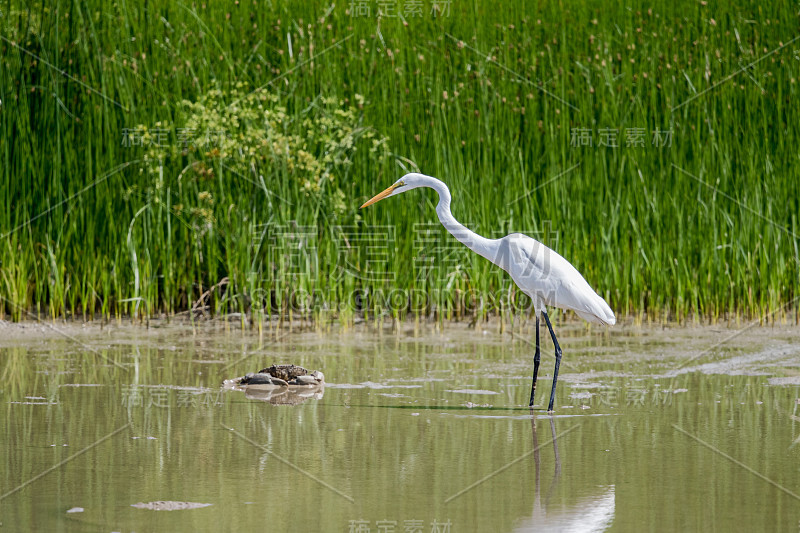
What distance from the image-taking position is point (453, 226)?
20.5 ft

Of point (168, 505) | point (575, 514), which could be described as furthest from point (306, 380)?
point (575, 514)

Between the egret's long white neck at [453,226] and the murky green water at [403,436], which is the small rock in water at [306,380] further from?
the egret's long white neck at [453,226]

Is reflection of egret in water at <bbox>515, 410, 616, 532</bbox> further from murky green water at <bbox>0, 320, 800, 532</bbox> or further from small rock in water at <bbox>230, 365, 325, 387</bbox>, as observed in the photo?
small rock in water at <bbox>230, 365, 325, 387</bbox>

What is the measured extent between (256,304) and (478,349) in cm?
180

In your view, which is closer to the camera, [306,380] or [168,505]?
[168,505]

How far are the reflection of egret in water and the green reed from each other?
4197 millimetres

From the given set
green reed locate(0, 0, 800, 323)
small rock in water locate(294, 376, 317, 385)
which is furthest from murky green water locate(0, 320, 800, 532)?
green reed locate(0, 0, 800, 323)

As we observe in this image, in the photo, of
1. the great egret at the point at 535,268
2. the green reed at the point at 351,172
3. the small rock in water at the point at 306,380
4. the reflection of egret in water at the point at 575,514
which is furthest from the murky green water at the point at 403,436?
the green reed at the point at 351,172

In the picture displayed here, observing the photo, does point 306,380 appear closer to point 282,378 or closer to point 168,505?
point 282,378

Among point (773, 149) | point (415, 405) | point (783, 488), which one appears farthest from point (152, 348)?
point (773, 149)

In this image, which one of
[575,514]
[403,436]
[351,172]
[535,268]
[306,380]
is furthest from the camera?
[351,172]

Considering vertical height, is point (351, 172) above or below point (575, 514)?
above

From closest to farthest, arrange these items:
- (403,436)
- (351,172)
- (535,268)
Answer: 1. (403,436)
2. (535,268)
3. (351,172)

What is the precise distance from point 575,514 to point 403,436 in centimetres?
132
